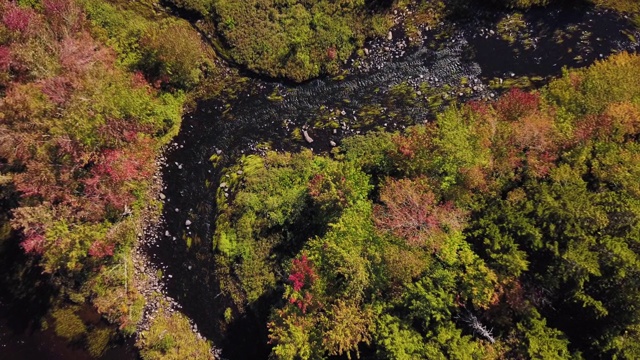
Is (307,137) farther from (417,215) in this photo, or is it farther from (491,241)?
(491,241)

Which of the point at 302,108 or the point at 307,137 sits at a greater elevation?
the point at 302,108

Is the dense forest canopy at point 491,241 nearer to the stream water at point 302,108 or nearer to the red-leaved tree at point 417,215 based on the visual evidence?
the red-leaved tree at point 417,215

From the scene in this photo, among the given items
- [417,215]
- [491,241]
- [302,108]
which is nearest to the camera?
[491,241]

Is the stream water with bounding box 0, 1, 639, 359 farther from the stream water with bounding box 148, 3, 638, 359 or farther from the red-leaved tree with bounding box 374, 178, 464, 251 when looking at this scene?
the red-leaved tree with bounding box 374, 178, 464, 251

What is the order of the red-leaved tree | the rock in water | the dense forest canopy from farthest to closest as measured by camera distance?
1. the rock in water
2. the red-leaved tree
3. the dense forest canopy

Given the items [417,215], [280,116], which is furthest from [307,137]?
[417,215]

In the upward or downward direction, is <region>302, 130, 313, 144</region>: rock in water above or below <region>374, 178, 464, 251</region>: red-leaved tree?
below

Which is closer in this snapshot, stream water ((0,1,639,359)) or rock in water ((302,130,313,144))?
stream water ((0,1,639,359))

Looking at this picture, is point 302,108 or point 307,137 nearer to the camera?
point 307,137

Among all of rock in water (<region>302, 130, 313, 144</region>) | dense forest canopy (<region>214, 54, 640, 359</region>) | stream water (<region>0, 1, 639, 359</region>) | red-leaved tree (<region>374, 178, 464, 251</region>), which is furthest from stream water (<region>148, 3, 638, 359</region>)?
red-leaved tree (<region>374, 178, 464, 251</region>)

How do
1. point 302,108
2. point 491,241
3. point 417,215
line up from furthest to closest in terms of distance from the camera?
point 302,108, point 417,215, point 491,241
